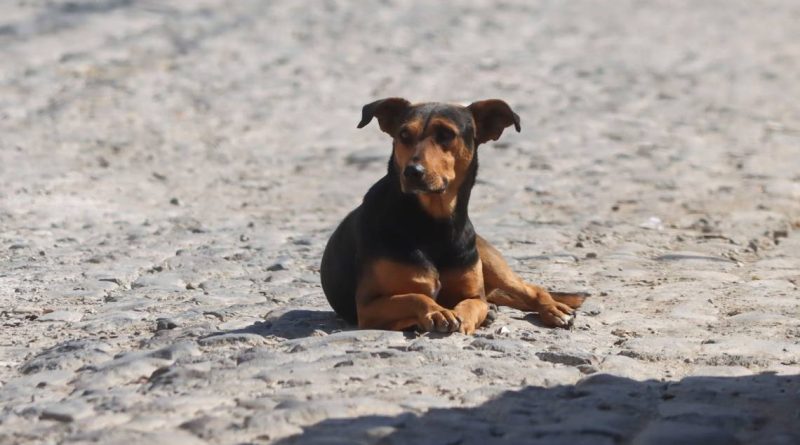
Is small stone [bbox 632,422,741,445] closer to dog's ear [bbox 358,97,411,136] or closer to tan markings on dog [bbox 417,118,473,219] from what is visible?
tan markings on dog [bbox 417,118,473,219]

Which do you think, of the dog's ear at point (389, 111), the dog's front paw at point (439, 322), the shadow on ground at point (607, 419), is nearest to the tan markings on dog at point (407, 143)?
the dog's ear at point (389, 111)

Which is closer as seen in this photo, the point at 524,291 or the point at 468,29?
the point at 524,291

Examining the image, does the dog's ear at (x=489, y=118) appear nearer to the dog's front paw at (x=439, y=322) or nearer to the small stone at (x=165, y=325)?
the dog's front paw at (x=439, y=322)

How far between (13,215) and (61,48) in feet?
A: 19.5

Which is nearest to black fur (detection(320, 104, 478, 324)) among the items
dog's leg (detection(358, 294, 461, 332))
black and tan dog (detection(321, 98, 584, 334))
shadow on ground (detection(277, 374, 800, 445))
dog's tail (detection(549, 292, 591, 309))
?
black and tan dog (detection(321, 98, 584, 334))

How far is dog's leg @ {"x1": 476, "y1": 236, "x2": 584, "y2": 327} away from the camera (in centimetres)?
817

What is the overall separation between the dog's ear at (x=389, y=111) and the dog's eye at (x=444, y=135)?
38cm

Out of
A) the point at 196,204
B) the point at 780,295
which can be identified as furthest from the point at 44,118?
the point at 780,295

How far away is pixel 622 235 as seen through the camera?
11164mm

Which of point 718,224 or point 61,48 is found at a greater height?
point 61,48

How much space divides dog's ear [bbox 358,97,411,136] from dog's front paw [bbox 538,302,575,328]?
4.50ft

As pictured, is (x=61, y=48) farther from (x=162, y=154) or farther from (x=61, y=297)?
(x=61, y=297)

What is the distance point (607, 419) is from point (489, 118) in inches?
106

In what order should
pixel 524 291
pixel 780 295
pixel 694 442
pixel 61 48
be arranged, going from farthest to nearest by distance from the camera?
pixel 61 48 → pixel 780 295 → pixel 524 291 → pixel 694 442
